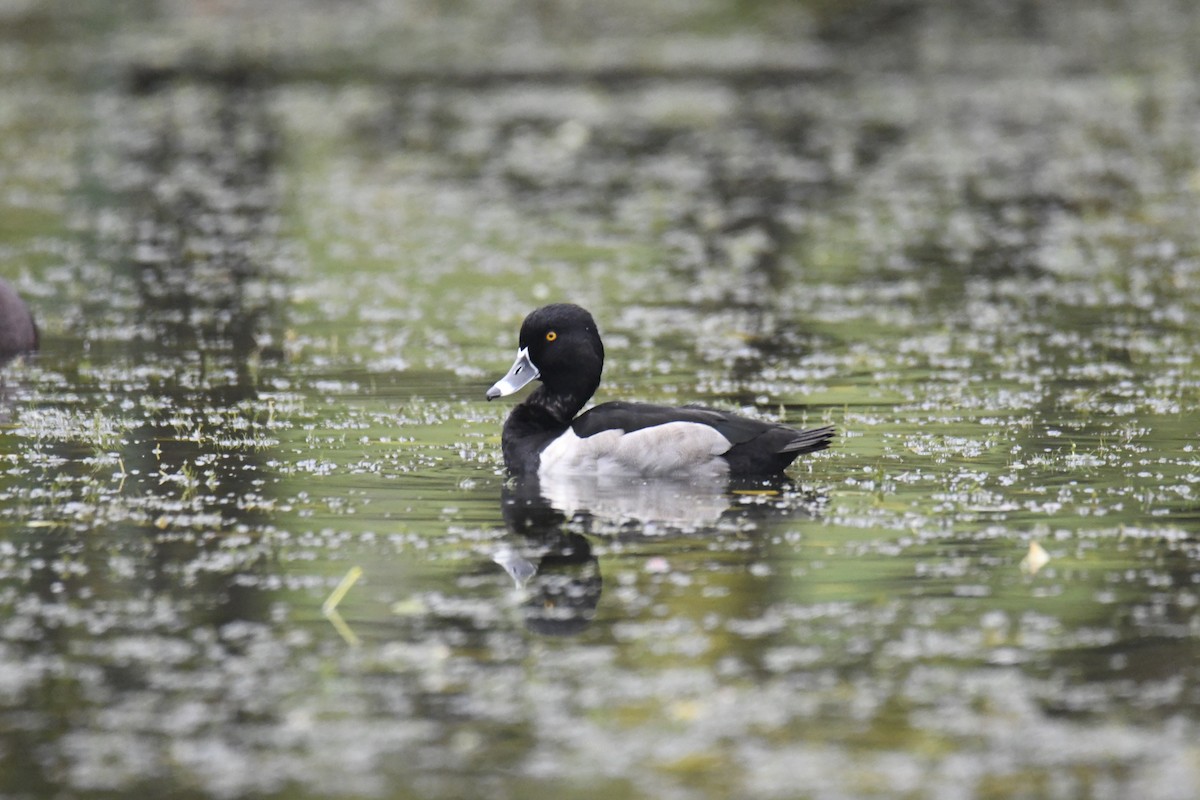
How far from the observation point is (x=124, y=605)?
6895mm

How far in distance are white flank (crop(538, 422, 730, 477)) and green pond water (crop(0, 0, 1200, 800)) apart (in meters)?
0.13

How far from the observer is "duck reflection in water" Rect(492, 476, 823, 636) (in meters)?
6.98

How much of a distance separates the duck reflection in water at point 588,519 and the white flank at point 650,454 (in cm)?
6

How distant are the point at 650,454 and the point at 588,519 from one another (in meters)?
0.80

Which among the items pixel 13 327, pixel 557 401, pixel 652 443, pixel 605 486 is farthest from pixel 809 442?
pixel 13 327

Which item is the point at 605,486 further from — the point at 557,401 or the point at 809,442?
the point at 809,442

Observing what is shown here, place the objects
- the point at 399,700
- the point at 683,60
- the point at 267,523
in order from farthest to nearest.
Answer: the point at 683,60 → the point at 267,523 → the point at 399,700

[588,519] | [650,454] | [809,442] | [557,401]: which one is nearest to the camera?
[588,519]

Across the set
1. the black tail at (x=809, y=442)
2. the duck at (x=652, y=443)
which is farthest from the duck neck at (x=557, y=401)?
the black tail at (x=809, y=442)

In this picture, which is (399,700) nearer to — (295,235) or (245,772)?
(245,772)

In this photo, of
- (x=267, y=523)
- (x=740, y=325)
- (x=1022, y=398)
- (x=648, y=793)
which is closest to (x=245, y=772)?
(x=648, y=793)

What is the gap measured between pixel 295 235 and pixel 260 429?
24.1 feet

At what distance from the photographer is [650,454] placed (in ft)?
29.2

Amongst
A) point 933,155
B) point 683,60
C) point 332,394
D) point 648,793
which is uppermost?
point 683,60
